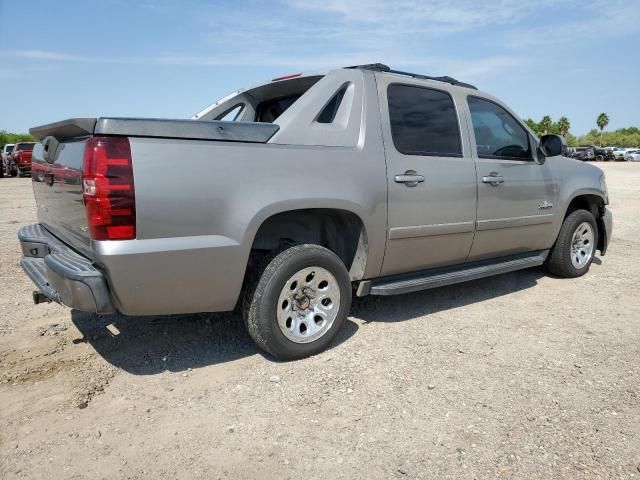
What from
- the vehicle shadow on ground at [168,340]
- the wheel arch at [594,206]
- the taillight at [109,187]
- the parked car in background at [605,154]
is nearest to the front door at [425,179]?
the vehicle shadow on ground at [168,340]

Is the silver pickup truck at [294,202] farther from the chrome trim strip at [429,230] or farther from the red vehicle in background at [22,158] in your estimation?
the red vehicle in background at [22,158]

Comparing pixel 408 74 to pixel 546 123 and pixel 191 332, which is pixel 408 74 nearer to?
pixel 191 332

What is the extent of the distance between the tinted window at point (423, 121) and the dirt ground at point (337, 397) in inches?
55.6

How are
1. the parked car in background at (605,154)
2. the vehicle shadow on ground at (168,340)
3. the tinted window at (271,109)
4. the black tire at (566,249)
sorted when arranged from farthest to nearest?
1. the parked car in background at (605,154)
2. the black tire at (566,249)
3. the tinted window at (271,109)
4. the vehicle shadow on ground at (168,340)

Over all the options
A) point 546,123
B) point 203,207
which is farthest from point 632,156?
point 203,207

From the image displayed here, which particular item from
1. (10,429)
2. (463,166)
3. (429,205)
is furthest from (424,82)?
(10,429)

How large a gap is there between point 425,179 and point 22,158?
892 inches

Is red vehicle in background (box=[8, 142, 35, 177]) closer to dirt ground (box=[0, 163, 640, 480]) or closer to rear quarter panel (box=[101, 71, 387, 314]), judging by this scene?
dirt ground (box=[0, 163, 640, 480])

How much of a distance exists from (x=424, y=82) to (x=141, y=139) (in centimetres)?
242

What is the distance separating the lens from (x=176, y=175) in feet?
8.81

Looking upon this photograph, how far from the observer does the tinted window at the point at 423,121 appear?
3.75 m

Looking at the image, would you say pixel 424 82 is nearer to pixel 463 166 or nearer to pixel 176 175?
pixel 463 166

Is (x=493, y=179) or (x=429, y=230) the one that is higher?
(x=493, y=179)

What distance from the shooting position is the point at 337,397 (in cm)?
287
